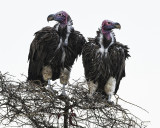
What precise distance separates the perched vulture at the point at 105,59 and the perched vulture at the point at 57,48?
0.23 metres

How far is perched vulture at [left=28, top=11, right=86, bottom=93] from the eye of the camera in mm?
8945

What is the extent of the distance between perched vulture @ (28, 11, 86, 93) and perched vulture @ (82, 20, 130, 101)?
0.23 meters

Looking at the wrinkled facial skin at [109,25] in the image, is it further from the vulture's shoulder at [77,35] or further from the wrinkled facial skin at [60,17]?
the wrinkled facial skin at [60,17]

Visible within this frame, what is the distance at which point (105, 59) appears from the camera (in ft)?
29.0

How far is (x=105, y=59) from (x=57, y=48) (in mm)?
820

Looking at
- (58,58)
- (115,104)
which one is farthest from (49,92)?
(58,58)

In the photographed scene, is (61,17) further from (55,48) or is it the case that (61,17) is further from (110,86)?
(110,86)

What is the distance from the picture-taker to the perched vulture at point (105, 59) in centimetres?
887

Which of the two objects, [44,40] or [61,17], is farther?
[61,17]

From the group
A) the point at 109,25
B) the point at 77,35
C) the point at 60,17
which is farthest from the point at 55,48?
the point at 109,25

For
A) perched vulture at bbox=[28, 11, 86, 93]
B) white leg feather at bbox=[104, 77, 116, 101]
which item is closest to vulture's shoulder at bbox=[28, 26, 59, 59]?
perched vulture at bbox=[28, 11, 86, 93]

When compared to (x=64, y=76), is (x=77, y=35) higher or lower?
higher

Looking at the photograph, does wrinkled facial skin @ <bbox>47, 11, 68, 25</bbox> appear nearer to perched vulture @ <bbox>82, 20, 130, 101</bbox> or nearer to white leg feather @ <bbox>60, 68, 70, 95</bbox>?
perched vulture @ <bbox>82, 20, 130, 101</bbox>

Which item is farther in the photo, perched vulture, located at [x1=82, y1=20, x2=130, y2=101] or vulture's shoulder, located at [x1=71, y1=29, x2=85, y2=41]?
vulture's shoulder, located at [x1=71, y1=29, x2=85, y2=41]
